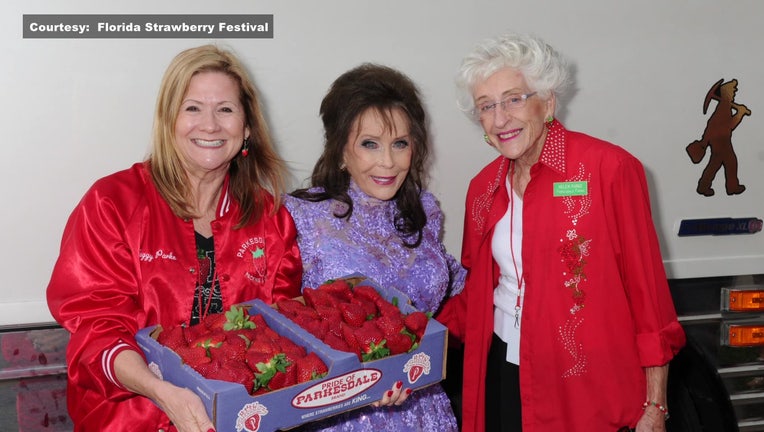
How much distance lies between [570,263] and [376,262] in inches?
26.2

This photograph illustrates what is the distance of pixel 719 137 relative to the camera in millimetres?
3188

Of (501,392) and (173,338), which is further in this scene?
(501,392)

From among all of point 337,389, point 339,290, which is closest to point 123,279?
point 339,290

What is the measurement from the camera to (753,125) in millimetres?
3193

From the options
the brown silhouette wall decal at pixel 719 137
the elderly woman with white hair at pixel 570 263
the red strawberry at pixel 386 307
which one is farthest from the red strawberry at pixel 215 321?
the brown silhouette wall decal at pixel 719 137

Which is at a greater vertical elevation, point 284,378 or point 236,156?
point 236,156

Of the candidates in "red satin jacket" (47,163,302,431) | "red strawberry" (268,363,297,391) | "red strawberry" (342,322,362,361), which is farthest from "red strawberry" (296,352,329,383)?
"red satin jacket" (47,163,302,431)

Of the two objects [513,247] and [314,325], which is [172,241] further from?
[513,247]

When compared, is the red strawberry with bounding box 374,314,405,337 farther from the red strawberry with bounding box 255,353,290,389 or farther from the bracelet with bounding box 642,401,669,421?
the bracelet with bounding box 642,401,669,421

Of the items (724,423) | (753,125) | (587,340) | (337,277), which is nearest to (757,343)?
(724,423)

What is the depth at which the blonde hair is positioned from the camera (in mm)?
2588

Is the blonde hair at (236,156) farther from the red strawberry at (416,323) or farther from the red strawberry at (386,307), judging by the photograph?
the red strawberry at (416,323)

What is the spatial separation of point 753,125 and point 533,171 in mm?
1063

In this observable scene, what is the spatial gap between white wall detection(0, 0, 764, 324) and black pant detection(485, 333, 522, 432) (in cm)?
47
